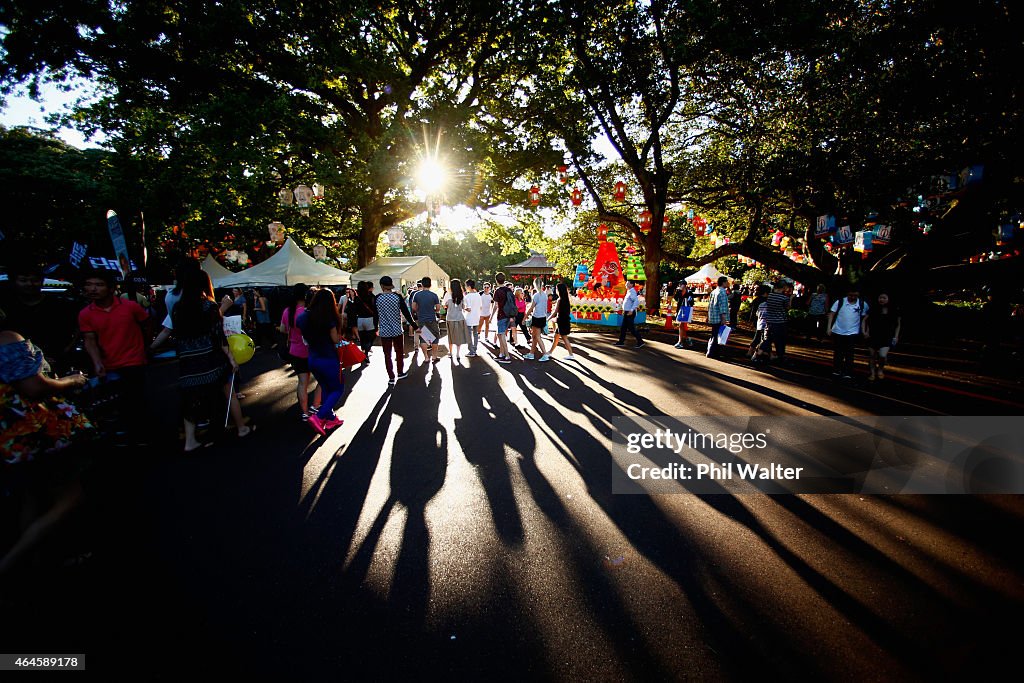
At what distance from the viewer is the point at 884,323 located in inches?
286

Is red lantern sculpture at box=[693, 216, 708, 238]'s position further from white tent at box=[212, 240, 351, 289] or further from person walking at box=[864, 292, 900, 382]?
white tent at box=[212, 240, 351, 289]

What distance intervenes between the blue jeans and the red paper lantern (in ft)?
56.6

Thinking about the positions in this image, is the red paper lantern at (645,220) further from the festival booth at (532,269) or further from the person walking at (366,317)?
the festival booth at (532,269)

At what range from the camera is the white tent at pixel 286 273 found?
13.2m

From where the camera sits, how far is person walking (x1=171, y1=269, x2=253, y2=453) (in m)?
4.30

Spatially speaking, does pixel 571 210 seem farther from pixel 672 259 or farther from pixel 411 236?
pixel 411 236

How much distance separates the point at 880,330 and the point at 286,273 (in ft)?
51.3

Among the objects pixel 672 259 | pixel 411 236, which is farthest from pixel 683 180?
pixel 411 236

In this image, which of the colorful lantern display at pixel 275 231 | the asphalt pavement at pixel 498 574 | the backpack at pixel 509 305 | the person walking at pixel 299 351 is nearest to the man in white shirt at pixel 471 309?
the backpack at pixel 509 305

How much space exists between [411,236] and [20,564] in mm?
52714

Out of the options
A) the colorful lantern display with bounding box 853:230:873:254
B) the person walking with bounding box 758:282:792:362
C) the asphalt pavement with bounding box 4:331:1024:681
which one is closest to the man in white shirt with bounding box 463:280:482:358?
the asphalt pavement with bounding box 4:331:1024:681

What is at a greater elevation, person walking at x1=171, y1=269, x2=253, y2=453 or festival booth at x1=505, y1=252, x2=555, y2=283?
festival booth at x1=505, y1=252, x2=555, y2=283

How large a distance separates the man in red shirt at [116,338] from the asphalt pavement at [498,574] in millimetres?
742

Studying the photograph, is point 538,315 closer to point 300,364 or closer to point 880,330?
point 300,364
